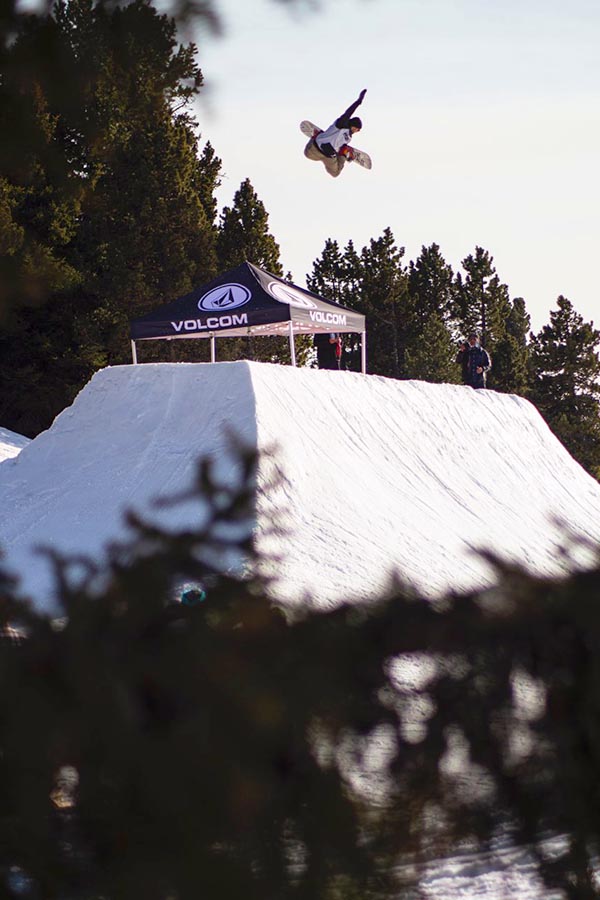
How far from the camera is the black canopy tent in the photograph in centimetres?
1748

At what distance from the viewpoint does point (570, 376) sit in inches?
1679

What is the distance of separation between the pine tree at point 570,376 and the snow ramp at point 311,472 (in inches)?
991

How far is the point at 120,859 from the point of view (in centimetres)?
105

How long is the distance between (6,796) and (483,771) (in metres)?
0.54

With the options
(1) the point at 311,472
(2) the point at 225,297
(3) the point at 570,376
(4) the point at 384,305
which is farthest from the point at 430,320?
(1) the point at 311,472

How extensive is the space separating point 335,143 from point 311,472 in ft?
32.8

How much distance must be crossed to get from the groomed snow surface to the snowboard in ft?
20.0

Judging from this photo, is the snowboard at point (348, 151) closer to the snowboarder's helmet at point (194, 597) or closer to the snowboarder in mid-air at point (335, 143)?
the snowboarder in mid-air at point (335, 143)

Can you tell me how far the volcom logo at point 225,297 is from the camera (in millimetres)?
17891

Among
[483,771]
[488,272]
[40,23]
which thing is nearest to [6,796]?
[483,771]

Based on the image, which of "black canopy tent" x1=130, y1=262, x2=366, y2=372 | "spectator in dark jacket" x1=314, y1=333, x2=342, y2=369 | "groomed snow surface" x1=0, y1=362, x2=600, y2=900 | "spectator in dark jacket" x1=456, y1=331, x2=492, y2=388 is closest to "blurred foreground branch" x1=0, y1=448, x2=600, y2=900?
"groomed snow surface" x1=0, y1=362, x2=600, y2=900

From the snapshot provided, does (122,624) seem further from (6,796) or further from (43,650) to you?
(6,796)

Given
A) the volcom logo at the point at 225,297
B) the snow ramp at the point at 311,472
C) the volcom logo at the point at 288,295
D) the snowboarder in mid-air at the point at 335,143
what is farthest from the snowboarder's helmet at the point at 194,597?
the snowboarder in mid-air at the point at 335,143

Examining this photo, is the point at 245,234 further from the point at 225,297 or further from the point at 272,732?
the point at 272,732
